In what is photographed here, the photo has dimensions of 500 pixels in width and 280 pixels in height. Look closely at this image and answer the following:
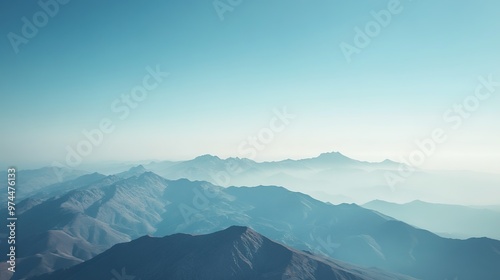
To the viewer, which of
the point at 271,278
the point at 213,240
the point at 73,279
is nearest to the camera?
the point at 271,278

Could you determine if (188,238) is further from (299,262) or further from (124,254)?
(299,262)

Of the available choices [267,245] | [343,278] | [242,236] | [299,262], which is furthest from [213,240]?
[343,278]

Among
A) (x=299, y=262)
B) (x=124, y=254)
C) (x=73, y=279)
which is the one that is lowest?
(x=73, y=279)

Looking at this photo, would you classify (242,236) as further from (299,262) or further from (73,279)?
(73,279)

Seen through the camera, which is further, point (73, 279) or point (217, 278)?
point (73, 279)

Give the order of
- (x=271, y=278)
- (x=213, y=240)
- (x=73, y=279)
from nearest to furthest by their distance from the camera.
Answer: (x=271, y=278) < (x=73, y=279) < (x=213, y=240)

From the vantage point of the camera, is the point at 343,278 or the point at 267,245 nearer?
the point at 343,278

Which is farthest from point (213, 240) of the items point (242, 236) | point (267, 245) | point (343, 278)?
point (343, 278)

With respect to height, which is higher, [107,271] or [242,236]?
[242,236]

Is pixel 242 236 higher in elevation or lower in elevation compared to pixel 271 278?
higher
